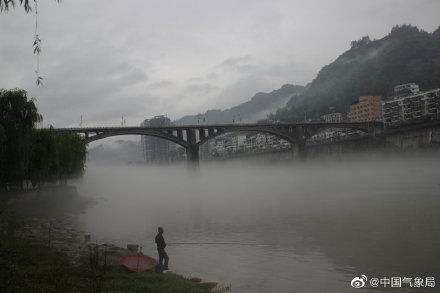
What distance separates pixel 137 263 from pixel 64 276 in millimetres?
2593

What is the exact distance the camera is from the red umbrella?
37.6 ft

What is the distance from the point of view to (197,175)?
255 feet

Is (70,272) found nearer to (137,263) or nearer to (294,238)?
(137,263)

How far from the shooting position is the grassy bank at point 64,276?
8.34 metres

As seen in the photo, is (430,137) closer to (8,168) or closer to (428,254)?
(428,254)

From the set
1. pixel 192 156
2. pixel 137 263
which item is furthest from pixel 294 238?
pixel 192 156

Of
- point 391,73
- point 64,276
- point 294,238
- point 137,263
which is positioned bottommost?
point 294,238

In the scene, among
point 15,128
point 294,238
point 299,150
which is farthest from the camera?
point 299,150

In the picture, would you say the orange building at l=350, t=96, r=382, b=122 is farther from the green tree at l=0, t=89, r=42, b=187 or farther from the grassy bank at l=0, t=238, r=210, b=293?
the grassy bank at l=0, t=238, r=210, b=293

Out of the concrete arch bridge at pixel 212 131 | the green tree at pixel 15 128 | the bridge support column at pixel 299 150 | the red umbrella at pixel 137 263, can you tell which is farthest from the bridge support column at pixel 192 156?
the red umbrella at pixel 137 263

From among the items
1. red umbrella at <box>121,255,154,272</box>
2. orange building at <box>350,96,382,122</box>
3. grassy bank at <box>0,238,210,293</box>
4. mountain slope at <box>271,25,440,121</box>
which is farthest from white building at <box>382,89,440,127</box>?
grassy bank at <box>0,238,210,293</box>

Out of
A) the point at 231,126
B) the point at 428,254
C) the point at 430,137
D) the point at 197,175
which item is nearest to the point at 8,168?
Result: the point at 428,254

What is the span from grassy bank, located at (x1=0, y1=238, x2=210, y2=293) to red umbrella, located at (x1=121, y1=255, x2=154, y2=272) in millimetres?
172

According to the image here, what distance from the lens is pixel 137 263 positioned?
38.4ft
